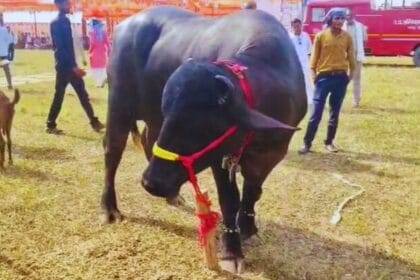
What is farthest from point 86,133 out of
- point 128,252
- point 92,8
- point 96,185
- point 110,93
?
point 92,8

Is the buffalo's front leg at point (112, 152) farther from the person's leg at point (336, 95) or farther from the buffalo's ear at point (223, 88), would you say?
the person's leg at point (336, 95)

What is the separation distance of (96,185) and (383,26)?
18.4 m

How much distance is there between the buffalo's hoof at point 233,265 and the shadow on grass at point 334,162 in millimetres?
2946

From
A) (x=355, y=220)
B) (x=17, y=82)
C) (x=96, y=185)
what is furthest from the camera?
(x=17, y=82)

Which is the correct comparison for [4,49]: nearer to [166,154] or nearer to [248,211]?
[248,211]

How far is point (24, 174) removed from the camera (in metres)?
6.24

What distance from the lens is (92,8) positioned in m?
21.5

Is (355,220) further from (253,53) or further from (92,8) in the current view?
(92,8)

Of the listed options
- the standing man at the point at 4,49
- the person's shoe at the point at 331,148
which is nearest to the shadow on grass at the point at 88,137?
the person's shoe at the point at 331,148

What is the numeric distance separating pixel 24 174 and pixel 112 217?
188cm

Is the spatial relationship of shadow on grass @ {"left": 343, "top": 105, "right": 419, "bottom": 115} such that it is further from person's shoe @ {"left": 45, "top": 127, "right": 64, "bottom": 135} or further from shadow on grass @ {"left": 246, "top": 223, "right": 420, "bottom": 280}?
shadow on grass @ {"left": 246, "top": 223, "right": 420, "bottom": 280}

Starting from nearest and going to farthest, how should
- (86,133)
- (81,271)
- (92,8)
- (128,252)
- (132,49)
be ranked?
(81,271)
(128,252)
(132,49)
(86,133)
(92,8)

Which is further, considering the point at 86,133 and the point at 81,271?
the point at 86,133

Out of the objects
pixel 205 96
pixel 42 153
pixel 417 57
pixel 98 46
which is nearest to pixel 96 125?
pixel 42 153
